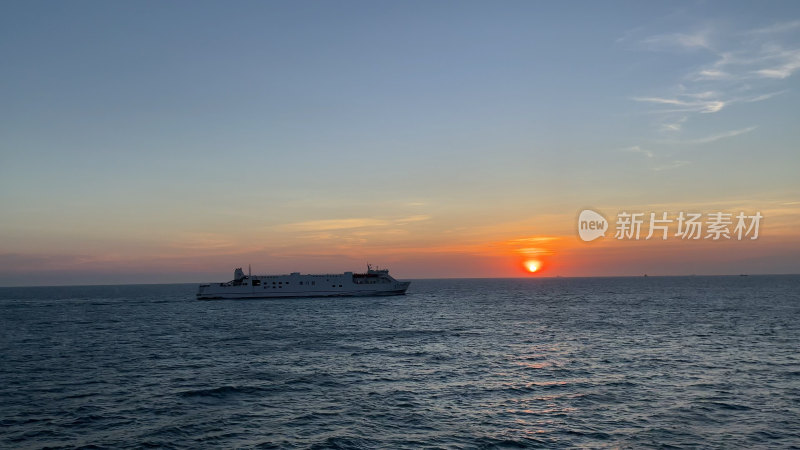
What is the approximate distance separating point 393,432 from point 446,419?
375 centimetres

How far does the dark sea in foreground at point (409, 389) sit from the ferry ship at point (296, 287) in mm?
86972

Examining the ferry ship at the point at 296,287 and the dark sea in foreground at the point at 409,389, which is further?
the ferry ship at the point at 296,287

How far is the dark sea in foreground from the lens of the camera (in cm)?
2853

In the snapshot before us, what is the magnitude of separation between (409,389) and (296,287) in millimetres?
127609

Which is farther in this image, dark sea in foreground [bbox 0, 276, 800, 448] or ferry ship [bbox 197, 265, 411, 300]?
ferry ship [bbox 197, 265, 411, 300]

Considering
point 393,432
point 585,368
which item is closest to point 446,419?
point 393,432

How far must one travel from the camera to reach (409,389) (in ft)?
128

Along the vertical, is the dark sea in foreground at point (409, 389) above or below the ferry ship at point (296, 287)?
below

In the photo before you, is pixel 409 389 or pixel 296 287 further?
pixel 296 287

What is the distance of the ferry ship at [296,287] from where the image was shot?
530 feet

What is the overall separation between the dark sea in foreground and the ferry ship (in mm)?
86972

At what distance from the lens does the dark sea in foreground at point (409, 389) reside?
28531mm

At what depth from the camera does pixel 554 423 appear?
3045cm

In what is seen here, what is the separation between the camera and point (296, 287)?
162 metres
